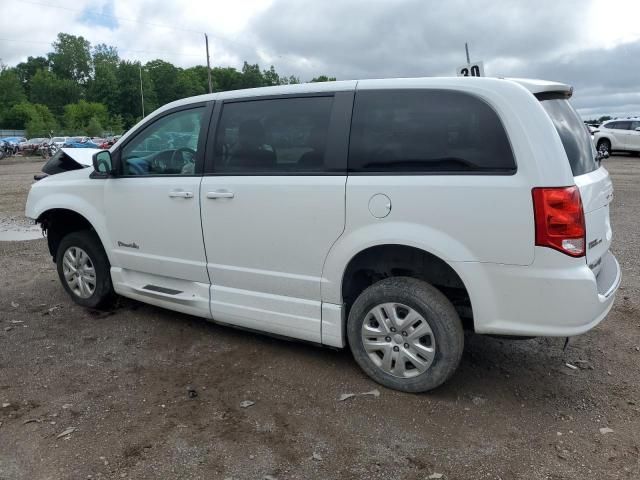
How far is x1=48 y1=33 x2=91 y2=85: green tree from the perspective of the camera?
113750 mm

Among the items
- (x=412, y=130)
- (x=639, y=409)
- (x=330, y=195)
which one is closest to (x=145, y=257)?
(x=330, y=195)

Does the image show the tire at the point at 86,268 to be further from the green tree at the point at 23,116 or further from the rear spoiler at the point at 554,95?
the green tree at the point at 23,116

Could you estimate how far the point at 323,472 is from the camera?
2812mm

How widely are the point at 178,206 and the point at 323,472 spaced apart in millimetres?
2304

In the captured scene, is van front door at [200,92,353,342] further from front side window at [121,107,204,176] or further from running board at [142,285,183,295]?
running board at [142,285,183,295]

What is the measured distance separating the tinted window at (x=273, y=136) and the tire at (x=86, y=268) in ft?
5.33

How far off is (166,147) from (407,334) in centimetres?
247

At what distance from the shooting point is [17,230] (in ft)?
30.7

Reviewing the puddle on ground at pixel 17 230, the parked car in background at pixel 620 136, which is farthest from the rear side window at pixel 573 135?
the parked car in background at pixel 620 136

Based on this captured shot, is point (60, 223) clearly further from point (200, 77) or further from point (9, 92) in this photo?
point (200, 77)

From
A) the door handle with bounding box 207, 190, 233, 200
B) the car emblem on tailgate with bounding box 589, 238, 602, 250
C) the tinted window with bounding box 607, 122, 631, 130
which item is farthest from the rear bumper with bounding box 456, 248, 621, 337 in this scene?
the tinted window with bounding box 607, 122, 631, 130

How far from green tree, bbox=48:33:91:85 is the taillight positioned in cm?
12631

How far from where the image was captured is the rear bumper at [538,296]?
118 inches

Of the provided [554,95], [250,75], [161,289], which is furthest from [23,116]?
[554,95]
